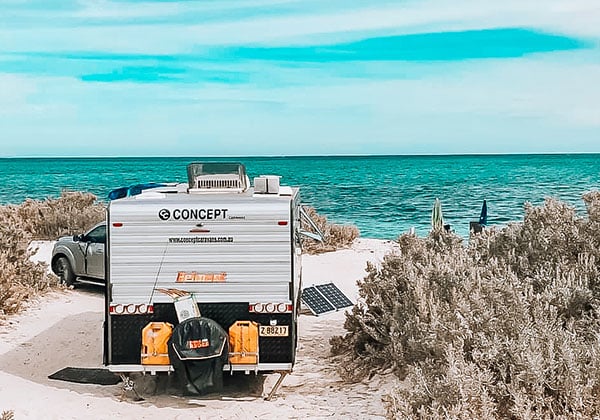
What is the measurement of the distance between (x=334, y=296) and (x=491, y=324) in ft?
20.8

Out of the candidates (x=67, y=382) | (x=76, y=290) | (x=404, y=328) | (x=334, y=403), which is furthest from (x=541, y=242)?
(x=76, y=290)

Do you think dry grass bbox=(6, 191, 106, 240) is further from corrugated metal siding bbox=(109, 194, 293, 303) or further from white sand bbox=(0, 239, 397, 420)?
corrugated metal siding bbox=(109, 194, 293, 303)

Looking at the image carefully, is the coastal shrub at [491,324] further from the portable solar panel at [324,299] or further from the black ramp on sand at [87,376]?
the black ramp on sand at [87,376]

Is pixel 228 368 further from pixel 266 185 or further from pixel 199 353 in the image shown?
pixel 266 185

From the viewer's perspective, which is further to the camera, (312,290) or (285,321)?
(312,290)

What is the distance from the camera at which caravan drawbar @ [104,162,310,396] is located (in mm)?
7617

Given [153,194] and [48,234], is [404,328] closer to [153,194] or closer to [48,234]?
[153,194]

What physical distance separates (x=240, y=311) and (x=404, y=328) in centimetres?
165

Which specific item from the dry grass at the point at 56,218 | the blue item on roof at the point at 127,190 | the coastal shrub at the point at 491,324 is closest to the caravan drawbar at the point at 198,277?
the coastal shrub at the point at 491,324

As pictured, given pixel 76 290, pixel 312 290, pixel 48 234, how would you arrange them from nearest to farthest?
pixel 312 290, pixel 76 290, pixel 48 234

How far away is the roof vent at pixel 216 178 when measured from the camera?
8477 mm

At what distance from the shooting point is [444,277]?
7.81 m

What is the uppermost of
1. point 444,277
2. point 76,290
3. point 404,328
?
point 444,277

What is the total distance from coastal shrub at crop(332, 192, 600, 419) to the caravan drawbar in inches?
53.8
